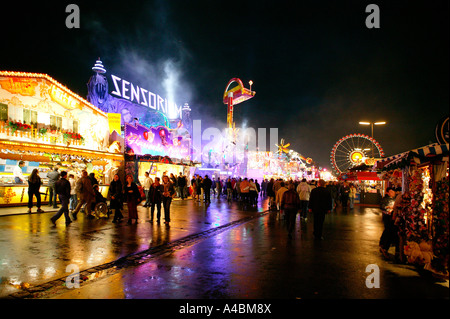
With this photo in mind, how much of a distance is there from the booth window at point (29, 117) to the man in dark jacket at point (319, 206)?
13.8 metres

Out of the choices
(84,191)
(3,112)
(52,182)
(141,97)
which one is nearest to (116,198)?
(84,191)

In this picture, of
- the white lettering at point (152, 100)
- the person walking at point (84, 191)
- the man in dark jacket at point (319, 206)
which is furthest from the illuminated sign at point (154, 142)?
the man in dark jacket at point (319, 206)

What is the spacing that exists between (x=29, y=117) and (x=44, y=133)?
3.30 feet

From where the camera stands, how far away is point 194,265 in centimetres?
610

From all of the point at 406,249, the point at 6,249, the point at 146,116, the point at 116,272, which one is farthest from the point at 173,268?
the point at 146,116

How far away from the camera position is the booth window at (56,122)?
16.3 meters

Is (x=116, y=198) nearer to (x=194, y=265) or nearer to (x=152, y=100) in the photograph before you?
(x=194, y=265)

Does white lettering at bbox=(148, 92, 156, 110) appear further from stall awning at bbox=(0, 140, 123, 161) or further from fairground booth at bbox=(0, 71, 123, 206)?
stall awning at bbox=(0, 140, 123, 161)

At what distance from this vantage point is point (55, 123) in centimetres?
1650

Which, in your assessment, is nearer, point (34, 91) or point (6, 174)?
point (6, 174)

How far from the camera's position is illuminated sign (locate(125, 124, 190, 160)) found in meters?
22.3

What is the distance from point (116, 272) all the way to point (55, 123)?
13.6 meters

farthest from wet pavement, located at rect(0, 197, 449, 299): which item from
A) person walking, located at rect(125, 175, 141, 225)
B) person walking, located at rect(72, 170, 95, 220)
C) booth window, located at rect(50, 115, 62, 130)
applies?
booth window, located at rect(50, 115, 62, 130)
